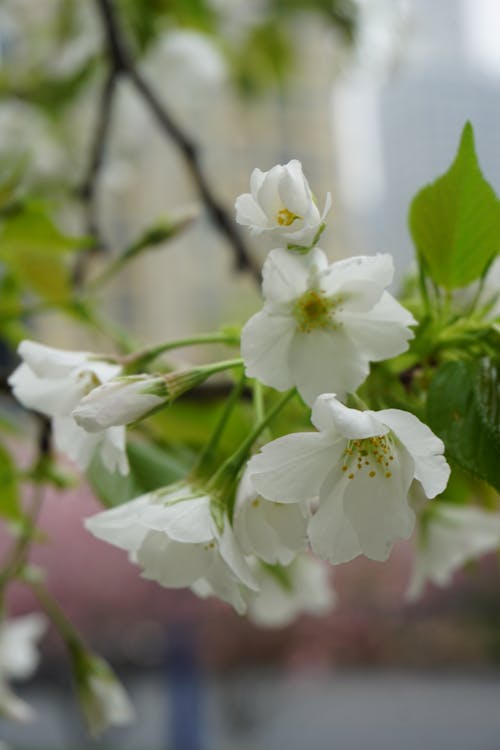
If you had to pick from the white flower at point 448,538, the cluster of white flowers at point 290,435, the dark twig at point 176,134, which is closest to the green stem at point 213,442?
the cluster of white flowers at point 290,435

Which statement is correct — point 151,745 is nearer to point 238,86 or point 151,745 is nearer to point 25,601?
point 25,601

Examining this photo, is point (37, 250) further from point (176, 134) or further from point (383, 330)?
point (383, 330)

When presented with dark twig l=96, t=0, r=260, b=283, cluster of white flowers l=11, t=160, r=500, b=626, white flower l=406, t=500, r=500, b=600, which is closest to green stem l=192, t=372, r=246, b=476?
cluster of white flowers l=11, t=160, r=500, b=626

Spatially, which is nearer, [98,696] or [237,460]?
[237,460]

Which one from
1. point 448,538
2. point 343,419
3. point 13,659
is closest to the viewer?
point 343,419

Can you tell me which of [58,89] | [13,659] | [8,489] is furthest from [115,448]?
[58,89]

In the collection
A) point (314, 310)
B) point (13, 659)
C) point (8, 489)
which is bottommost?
point (13, 659)
